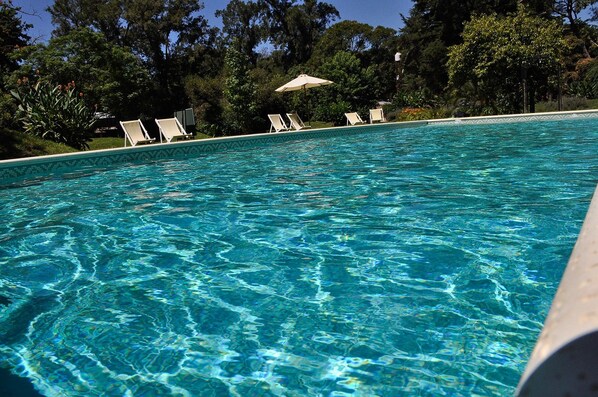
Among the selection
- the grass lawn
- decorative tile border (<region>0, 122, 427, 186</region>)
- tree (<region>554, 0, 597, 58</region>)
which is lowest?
decorative tile border (<region>0, 122, 427, 186</region>)

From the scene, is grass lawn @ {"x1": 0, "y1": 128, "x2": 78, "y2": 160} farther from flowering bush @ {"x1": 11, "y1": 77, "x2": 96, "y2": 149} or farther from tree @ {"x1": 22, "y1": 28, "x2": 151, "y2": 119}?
tree @ {"x1": 22, "y1": 28, "x2": 151, "y2": 119}

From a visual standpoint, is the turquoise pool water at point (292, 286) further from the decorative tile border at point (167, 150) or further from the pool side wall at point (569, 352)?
the decorative tile border at point (167, 150)

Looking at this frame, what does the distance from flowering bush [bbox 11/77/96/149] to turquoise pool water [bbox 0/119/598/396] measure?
25.2 feet

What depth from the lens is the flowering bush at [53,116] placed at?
13.3m

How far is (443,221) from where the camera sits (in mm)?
4266

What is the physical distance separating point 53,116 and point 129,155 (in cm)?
309

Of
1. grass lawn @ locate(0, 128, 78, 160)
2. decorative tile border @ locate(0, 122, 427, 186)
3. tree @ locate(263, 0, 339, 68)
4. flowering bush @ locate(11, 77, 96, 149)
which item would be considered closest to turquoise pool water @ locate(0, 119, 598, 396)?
decorative tile border @ locate(0, 122, 427, 186)

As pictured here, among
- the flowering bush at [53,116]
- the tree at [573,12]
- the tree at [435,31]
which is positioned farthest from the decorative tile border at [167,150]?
the tree at [573,12]

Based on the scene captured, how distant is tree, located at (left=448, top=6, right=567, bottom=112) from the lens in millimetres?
18812

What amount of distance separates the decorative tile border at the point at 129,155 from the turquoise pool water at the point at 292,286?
3.82 meters

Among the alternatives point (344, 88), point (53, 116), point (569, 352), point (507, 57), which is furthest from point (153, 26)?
point (569, 352)

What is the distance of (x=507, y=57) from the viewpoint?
19000 mm

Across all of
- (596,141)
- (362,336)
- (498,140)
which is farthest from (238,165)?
(362,336)

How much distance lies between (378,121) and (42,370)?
64.2ft
